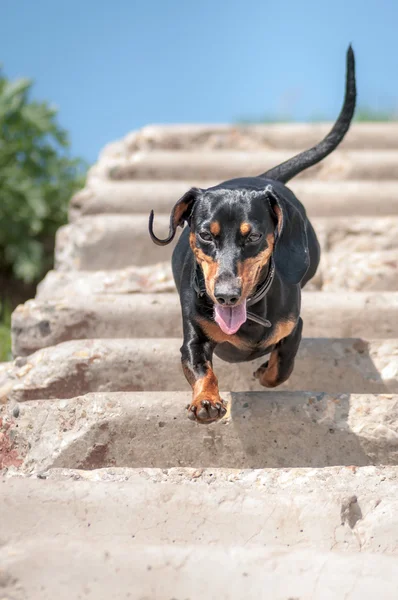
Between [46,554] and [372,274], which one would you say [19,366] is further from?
[372,274]

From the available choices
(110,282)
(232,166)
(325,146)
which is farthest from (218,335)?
(232,166)

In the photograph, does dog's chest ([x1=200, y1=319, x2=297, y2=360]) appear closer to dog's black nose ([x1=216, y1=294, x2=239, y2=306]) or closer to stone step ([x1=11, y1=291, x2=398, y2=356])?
dog's black nose ([x1=216, y1=294, x2=239, y2=306])

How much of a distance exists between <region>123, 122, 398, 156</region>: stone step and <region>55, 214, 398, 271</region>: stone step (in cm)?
129

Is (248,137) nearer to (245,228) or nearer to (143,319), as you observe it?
(143,319)

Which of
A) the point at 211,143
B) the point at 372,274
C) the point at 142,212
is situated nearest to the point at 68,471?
the point at 372,274

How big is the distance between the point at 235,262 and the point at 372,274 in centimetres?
212

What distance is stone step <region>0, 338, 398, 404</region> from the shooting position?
3463 mm

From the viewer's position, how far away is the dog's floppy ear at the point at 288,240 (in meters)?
2.73

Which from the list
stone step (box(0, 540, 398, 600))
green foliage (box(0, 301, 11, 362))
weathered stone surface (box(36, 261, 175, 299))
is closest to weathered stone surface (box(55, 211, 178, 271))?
weathered stone surface (box(36, 261, 175, 299))

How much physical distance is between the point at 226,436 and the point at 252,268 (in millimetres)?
700

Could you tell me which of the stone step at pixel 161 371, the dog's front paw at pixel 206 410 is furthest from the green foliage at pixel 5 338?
the dog's front paw at pixel 206 410

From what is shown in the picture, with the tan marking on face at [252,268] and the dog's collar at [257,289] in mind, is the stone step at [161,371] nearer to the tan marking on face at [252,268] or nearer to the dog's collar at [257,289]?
the dog's collar at [257,289]

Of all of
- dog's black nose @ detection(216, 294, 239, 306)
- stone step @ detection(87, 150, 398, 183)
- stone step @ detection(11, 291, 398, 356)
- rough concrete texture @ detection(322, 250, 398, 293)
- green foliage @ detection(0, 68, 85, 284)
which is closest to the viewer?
dog's black nose @ detection(216, 294, 239, 306)

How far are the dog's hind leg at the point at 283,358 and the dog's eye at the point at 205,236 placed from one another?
61 centimetres
